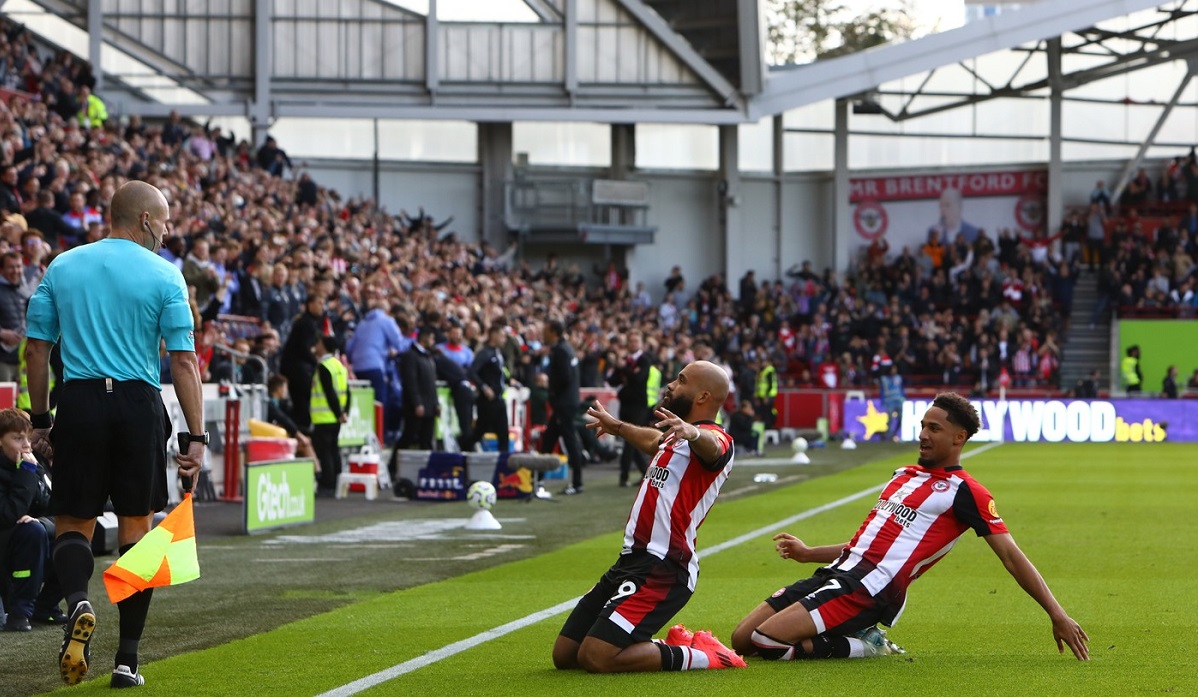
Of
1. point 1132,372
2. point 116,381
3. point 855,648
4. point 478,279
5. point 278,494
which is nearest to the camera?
point 116,381

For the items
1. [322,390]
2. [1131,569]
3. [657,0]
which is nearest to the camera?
[1131,569]

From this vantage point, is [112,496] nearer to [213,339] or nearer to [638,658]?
[638,658]

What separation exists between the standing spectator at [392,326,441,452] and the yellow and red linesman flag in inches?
547

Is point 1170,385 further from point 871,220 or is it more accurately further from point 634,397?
point 634,397

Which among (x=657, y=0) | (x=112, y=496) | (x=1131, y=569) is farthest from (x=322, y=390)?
(x=657, y=0)

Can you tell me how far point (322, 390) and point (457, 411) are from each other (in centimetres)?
334

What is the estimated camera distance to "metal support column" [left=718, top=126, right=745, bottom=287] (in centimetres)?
5353

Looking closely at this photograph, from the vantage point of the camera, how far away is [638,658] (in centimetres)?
780

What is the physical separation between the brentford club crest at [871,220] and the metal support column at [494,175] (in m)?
12.6

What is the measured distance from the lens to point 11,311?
→ 1703 centimetres

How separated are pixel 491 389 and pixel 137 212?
15.1 meters

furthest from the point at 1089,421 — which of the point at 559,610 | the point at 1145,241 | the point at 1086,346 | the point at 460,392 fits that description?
the point at 559,610

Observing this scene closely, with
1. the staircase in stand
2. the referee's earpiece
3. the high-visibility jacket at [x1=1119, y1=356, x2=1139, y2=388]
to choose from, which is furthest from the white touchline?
the staircase in stand

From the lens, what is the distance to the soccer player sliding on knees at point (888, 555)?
8.06 meters
